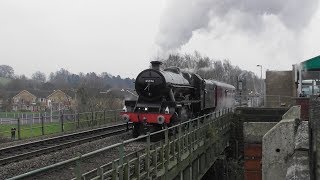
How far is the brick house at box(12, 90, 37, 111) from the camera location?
247 feet

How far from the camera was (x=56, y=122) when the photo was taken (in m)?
23.6

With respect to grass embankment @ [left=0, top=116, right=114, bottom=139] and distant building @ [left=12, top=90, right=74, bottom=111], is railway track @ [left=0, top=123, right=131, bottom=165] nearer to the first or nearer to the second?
grass embankment @ [left=0, top=116, right=114, bottom=139]

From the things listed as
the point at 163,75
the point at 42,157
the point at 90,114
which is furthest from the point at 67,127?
the point at 42,157

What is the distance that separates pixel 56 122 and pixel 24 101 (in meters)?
60.8

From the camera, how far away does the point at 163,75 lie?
15.7 meters

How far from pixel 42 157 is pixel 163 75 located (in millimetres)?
6023

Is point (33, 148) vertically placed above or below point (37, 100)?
below

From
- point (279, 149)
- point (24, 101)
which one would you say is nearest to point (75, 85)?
point (24, 101)

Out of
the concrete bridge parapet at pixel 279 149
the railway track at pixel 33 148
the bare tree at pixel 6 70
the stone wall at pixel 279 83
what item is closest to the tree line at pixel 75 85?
the bare tree at pixel 6 70

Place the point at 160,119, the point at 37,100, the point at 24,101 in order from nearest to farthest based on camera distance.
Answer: the point at 160,119 → the point at 24,101 → the point at 37,100

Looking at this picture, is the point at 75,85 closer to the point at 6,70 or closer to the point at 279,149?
the point at 279,149

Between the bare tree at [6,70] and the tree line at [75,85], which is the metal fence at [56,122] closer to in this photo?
the tree line at [75,85]

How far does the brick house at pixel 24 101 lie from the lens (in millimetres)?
75312

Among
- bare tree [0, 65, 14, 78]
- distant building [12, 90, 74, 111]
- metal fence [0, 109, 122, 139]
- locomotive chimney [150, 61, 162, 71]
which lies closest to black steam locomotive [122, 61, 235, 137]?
locomotive chimney [150, 61, 162, 71]
